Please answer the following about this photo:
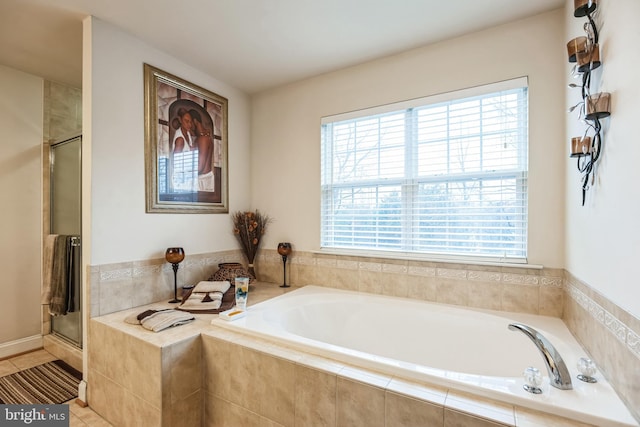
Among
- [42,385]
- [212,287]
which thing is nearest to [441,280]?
[212,287]

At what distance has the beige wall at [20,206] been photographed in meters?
2.74

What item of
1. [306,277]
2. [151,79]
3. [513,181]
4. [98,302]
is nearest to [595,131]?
[513,181]

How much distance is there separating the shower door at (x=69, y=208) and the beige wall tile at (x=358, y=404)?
2266 millimetres

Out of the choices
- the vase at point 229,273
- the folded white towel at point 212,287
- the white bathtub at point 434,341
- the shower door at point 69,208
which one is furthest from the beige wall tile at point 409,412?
the shower door at point 69,208

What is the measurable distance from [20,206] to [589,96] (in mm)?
4190

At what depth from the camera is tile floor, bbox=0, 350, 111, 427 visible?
1936 mm

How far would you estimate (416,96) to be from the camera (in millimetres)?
2453

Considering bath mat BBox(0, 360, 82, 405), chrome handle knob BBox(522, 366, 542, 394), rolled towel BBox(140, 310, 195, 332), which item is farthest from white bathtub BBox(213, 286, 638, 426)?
bath mat BBox(0, 360, 82, 405)

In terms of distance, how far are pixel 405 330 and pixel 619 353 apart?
121cm

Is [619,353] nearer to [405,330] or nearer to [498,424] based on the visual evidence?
[498,424]

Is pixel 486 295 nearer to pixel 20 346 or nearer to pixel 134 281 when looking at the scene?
pixel 134 281

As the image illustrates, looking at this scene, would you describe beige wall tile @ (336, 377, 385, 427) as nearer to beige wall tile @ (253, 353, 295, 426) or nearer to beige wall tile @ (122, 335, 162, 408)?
beige wall tile @ (253, 353, 295, 426)

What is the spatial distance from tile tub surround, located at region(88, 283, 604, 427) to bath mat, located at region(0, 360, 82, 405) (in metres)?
0.33

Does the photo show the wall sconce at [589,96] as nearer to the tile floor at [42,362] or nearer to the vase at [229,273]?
the vase at [229,273]
